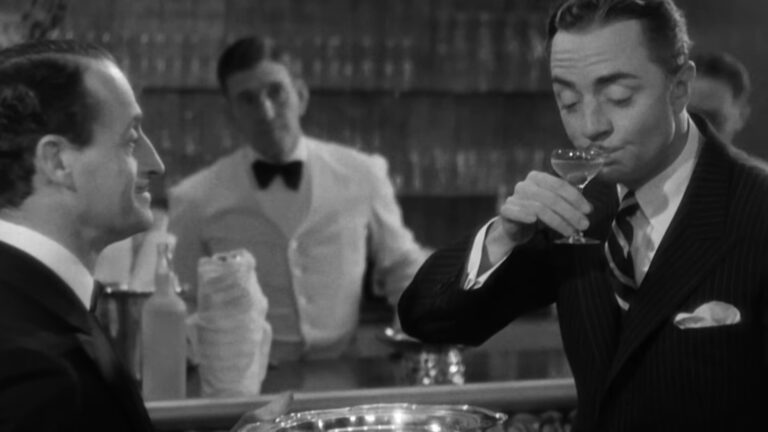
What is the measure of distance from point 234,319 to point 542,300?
1.01 metres

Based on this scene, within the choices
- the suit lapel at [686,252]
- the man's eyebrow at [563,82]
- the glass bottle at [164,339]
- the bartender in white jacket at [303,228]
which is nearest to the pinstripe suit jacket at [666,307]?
the suit lapel at [686,252]

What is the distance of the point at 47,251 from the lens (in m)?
1.58

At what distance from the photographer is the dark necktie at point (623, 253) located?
6.43ft

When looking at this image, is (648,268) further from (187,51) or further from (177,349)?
(187,51)

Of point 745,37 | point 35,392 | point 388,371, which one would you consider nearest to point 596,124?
point 35,392

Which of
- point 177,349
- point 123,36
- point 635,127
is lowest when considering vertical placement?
point 177,349

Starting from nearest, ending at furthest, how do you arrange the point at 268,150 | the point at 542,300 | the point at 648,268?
the point at 648,268
the point at 542,300
the point at 268,150

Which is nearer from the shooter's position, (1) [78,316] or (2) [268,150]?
(1) [78,316]

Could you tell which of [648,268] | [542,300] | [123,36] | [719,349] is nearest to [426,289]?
[542,300]

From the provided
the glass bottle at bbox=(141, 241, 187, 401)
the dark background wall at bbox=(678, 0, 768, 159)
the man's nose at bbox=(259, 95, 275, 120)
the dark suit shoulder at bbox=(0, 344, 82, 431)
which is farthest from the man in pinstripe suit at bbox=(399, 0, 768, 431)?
the dark background wall at bbox=(678, 0, 768, 159)

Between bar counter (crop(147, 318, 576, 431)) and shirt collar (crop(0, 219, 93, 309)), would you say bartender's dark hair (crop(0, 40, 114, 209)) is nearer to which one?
shirt collar (crop(0, 219, 93, 309))

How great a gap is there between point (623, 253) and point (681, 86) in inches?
10.0

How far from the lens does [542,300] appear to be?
2.07 metres

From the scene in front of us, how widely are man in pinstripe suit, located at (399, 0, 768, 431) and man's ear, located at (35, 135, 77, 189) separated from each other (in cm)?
60
